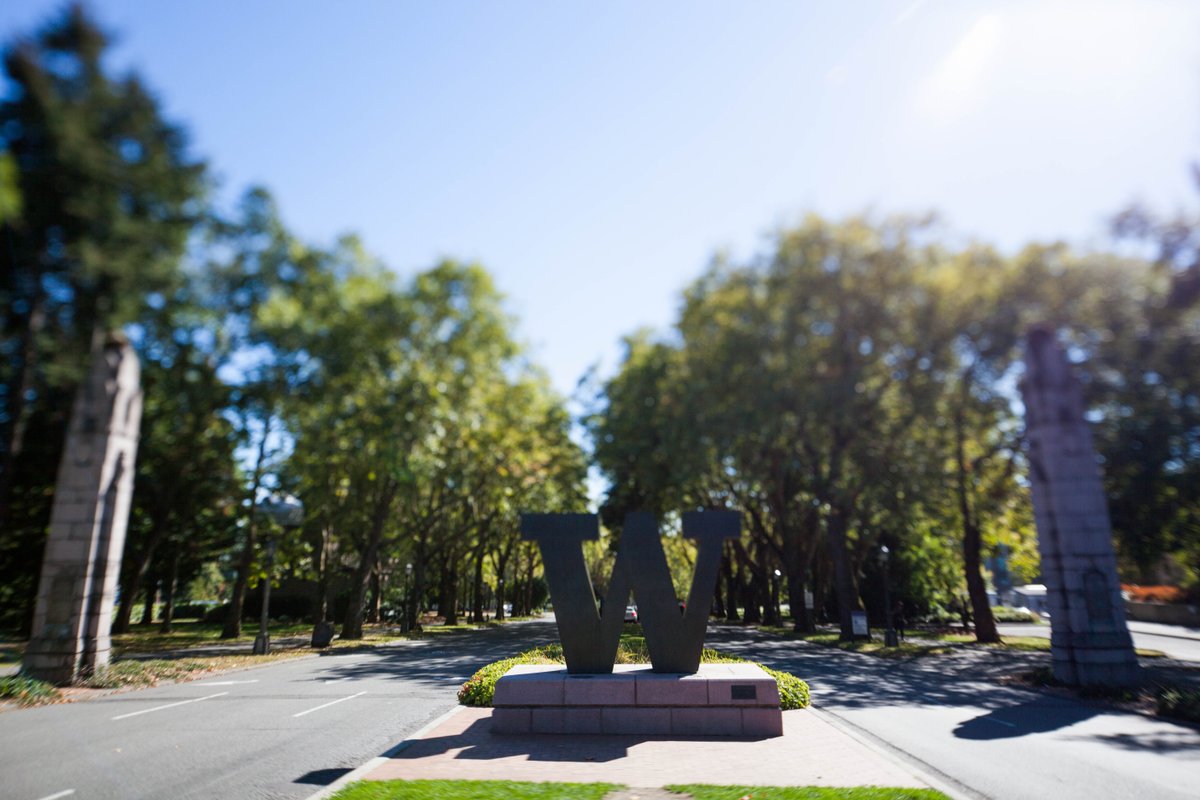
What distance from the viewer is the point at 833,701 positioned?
14.3 m

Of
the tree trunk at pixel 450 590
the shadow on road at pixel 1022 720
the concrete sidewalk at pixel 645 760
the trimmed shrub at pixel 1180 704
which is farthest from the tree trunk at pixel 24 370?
the tree trunk at pixel 450 590

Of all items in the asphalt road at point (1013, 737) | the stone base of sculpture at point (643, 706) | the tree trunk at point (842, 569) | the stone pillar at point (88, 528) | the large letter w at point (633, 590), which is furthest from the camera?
the tree trunk at point (842, 569)

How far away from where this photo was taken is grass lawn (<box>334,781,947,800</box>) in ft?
22.7

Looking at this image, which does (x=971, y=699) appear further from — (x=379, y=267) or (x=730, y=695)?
(x=379, y=267)

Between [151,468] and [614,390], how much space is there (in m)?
23.1

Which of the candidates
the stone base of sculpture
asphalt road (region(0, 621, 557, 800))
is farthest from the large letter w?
asphalt road (region(0, 621, 557, 800))

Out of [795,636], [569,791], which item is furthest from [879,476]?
[569,791]

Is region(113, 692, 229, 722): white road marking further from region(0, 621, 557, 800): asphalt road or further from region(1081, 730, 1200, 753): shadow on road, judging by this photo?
region(1081, 730, 1200, 753): shadow on road

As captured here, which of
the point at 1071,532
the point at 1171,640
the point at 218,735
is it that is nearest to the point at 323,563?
the point at 218,735

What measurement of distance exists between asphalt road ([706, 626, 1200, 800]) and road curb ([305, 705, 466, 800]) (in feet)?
22.1

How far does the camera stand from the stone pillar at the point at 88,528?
17094 millimetres

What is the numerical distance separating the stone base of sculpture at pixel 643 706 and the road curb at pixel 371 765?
1.22 metres

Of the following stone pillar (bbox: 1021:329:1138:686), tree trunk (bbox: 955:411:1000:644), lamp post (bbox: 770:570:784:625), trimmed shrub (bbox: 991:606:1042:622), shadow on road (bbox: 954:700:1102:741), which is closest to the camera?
shadow on road (bbox: 954:700:1102:741)

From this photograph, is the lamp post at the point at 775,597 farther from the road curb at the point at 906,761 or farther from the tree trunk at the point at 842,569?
the road curb at the point at 906,761
